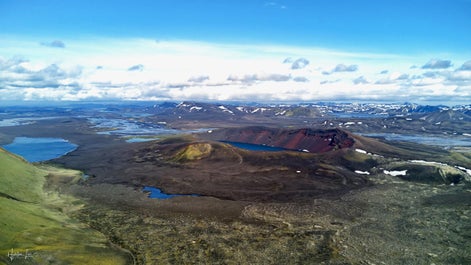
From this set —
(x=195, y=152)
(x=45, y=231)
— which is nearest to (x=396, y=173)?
(x=195, y=152)

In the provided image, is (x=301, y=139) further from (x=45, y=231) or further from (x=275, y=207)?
(x=45, y=231)

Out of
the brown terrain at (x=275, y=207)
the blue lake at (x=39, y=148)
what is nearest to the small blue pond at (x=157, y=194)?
the brown terrain at (x=275, y=207)

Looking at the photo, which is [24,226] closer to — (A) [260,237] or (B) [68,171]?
(A) [260,237]

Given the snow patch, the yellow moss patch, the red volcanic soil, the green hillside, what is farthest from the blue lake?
the snow patch

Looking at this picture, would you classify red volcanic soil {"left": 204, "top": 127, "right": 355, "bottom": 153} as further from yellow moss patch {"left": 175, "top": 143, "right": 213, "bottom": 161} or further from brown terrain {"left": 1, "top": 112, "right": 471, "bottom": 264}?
yellow moss patch {"left": 175, "top": 143, "right": 213, "bottom": 161}

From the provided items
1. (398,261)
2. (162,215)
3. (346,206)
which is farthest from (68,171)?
(398,261)

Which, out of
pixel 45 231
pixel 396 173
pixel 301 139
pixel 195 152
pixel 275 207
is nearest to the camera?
pixel 45 231
